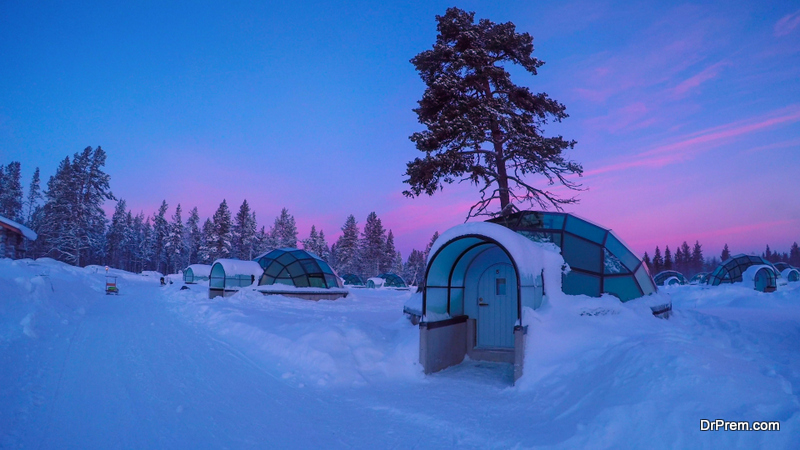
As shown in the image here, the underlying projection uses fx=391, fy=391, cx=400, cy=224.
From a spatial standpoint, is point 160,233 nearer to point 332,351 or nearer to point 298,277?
point 298,277

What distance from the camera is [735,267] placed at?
112ft

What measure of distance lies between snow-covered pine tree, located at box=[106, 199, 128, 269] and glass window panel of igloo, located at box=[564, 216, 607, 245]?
96.8 metres

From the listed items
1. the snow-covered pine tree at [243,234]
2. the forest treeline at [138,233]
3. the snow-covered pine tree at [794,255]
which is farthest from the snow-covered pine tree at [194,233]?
the snow-covered pine tree at [794,255]

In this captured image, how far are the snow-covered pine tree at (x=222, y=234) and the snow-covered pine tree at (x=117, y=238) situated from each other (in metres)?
39.4

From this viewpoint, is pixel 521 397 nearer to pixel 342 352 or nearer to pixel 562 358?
pixel 562 358

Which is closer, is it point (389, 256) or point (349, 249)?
point (349, 249)

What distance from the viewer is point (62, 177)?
50438 millimetres

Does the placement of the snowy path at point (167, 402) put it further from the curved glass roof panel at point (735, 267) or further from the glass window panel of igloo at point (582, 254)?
the curved glass roof panel at point (735, 267)

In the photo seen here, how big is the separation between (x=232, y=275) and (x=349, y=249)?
1590 inches

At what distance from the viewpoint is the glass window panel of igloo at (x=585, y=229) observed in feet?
31.6

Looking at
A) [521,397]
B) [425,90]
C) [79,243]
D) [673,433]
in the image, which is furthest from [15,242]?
[673,433]

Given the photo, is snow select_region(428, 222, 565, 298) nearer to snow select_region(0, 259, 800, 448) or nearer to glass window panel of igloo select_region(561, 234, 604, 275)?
glass window panel of igloo select_region(561, 234, 604, 275)

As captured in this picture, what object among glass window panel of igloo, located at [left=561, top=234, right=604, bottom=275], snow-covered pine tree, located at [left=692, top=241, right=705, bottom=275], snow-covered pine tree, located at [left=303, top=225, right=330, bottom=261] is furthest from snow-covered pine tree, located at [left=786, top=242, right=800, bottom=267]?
glass window panel of igloo, located at [left=561, top=234, right=604, bottom=275]

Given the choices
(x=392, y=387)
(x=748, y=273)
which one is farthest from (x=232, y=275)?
(x=748, y=273)
